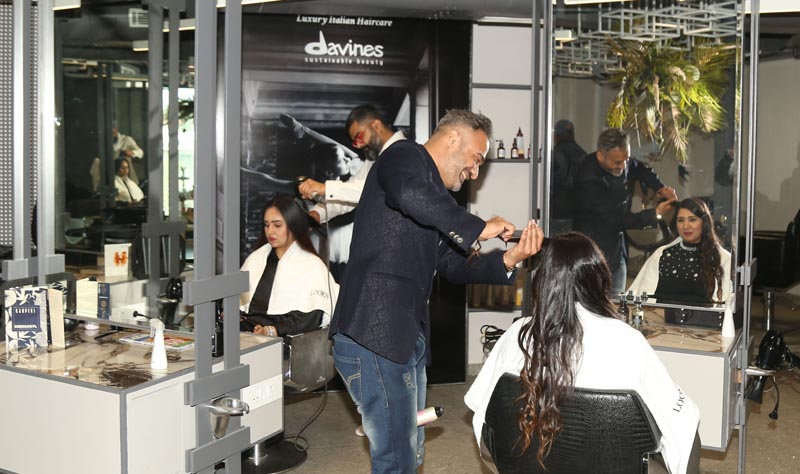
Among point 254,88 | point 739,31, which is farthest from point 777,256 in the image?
point 254,88

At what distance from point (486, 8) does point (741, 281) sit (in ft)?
6.24

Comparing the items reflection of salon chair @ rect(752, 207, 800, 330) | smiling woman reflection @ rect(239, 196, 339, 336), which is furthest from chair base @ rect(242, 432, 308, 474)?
reflection of salon chair @ rect(752, 207, 800, 330)

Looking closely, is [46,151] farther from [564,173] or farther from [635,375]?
[635,375]

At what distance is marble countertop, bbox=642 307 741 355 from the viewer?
2.75 meters

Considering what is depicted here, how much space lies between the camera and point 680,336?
288cm

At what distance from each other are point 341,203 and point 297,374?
1006 mm

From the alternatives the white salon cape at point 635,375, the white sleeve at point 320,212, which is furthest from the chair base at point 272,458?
the white salon cape at point 635,375

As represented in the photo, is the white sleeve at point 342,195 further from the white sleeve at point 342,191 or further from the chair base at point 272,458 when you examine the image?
the chair base at point 272,458

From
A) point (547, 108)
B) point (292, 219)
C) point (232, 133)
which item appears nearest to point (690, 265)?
point (547, 108)

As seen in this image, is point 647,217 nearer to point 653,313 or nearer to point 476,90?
point 653,313

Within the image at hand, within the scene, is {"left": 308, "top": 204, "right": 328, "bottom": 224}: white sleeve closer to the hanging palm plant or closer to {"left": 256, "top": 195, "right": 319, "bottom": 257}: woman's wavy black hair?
{"left": 256, "top": 195, "right": 319, "bottom": 257}: woman's wavy black hair

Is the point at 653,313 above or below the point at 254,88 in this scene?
below

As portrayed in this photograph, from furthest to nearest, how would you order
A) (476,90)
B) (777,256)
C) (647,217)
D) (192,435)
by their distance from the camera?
1. (777,256)
2. (476,90)
3. (647,217)
4. (192,435)

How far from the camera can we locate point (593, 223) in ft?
9.89
